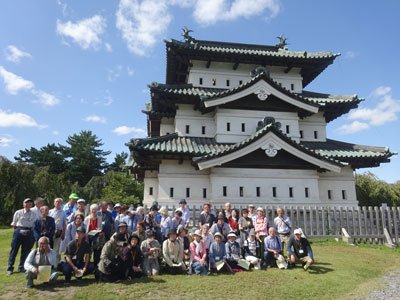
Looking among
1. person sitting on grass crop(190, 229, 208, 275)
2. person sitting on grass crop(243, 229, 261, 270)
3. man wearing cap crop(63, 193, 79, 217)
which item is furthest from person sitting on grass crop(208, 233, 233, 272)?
man wearing cap crop(63, 193, 79, 217)

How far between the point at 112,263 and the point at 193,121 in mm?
11787

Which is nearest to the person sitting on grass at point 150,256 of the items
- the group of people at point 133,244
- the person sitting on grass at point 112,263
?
the group of people at point 133,244

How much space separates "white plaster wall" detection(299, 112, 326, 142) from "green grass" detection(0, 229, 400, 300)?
10.8 m

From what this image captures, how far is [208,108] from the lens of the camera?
16891 mm

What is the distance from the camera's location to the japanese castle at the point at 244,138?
1495 cm

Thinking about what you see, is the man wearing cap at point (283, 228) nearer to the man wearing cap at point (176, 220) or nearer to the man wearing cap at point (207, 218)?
the man wearing cap at point (207, 218)

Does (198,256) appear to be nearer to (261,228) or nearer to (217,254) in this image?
(217,254)

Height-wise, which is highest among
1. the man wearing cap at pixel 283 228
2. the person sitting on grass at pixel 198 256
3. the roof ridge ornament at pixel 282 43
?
the roof ridge ornament at pixel 282 43

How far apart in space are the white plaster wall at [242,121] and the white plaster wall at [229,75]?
290 centimetres

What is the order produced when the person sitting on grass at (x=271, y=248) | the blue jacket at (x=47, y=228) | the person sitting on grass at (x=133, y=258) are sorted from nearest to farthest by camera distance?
1. the person sitting on grass at (x=133, y=258)
2. the blue jacket at (x=47, y=228)
3. the person sitting on grass at (x=271, y=248)

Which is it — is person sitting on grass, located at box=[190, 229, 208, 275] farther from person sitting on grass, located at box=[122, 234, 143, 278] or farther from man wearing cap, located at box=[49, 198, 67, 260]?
man wearing cap, located at box=[49, 198, 67, 260]

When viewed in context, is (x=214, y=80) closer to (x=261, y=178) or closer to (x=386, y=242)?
(x=261, y=178)

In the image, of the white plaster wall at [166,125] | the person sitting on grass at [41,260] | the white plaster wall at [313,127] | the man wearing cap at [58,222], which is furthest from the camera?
the white plaster wall at [166,125]

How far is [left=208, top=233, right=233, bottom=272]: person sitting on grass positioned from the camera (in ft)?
25.7
